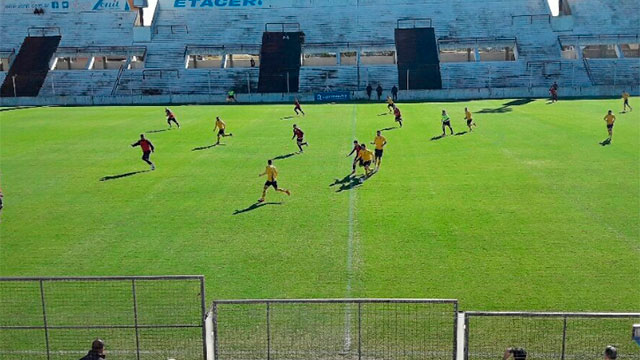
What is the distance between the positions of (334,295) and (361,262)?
193cm

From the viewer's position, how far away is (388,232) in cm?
1590

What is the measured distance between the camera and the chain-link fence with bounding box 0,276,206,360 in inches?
402

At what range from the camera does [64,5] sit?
2655 inches

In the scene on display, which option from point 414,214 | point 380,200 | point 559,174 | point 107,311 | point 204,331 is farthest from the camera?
point 559,174

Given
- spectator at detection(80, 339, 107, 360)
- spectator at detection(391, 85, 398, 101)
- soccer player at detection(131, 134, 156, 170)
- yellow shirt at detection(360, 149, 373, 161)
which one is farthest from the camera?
spectator at detection(391, 85, 398, 101)

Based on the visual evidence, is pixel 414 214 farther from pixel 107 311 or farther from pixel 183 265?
pixel 107 311

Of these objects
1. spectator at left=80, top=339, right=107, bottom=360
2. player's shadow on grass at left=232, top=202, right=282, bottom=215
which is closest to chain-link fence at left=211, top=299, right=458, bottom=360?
spectator at left=80, top=339, right=107, bottom=360

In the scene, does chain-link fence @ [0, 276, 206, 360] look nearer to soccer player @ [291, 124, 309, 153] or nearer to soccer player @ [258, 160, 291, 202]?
soccer player @ [258, 160, 291, 202]

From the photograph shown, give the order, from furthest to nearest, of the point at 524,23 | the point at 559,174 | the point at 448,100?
1. the point at 524,23
2. the point at 448,100
3. the point at 559,174

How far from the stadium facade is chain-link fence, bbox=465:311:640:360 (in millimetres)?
39985

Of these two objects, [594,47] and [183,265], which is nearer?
[183,265]

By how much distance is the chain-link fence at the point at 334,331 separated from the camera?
10.0 meters

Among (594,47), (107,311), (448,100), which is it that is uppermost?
(594,47)

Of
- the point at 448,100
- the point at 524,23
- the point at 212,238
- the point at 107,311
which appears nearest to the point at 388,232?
the point at 212,238
